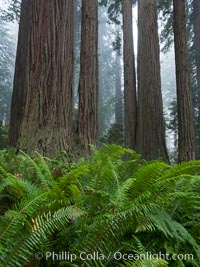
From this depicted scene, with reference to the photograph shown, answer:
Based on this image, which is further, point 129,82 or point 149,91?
point 129,82

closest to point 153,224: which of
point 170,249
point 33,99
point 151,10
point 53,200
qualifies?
point 170,249

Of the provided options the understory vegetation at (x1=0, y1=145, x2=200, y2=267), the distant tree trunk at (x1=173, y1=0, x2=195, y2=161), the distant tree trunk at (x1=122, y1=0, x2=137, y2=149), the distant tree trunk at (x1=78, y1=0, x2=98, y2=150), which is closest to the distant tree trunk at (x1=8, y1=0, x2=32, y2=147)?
the distant tree trunk at (x1=78, y1=0, x2=98, y2=150)

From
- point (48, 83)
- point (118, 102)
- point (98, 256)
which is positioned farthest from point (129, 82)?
point (118, 102)

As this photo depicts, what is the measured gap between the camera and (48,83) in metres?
4.54

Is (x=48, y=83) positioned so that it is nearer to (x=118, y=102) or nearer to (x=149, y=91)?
(x=149, y=91)

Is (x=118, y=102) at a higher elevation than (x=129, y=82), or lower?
higher

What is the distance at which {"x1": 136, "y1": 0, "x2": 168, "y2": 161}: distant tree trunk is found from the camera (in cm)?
704

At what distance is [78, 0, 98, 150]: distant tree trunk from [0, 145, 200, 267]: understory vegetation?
9.73 ft

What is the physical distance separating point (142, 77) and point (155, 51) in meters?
0.78

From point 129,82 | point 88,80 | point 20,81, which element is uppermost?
point 129,82

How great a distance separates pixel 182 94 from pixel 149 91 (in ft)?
3.18

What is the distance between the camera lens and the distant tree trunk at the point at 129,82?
28.5 feet

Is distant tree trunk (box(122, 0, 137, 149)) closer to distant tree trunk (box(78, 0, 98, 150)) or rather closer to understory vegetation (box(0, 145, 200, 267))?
distant tree trunk (box(78, 0, 98, 150))

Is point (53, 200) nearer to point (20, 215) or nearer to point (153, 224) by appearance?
point (20, 215)
